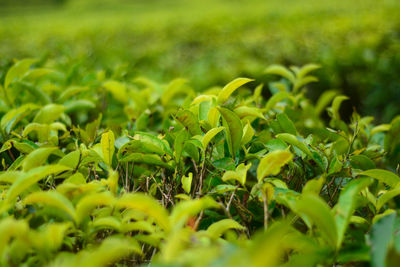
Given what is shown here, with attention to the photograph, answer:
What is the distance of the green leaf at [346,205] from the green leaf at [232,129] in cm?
43

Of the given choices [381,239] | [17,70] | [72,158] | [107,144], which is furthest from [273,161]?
[17,70]

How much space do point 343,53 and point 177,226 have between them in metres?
3.69

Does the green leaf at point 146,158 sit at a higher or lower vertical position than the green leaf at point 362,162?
higher

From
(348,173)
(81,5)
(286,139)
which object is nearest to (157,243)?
(286,139)

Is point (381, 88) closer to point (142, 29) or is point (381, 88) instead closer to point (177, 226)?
point (177, 226)

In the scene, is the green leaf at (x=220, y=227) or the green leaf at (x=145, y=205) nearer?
the green leaf at (x=145, y=205)

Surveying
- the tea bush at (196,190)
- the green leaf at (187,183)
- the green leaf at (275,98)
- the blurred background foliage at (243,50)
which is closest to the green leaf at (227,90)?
the tea bush at (196,190)

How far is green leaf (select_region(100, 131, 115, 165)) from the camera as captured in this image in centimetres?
128

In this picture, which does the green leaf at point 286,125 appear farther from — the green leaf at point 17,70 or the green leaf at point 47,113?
the green leaf at point 17,70

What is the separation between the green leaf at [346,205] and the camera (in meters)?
0.95

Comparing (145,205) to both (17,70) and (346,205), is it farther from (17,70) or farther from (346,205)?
(17,70)

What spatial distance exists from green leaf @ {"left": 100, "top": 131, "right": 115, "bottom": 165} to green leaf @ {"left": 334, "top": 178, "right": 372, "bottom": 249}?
0.77 m

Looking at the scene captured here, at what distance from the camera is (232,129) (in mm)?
1323

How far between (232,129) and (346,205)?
482 mm
